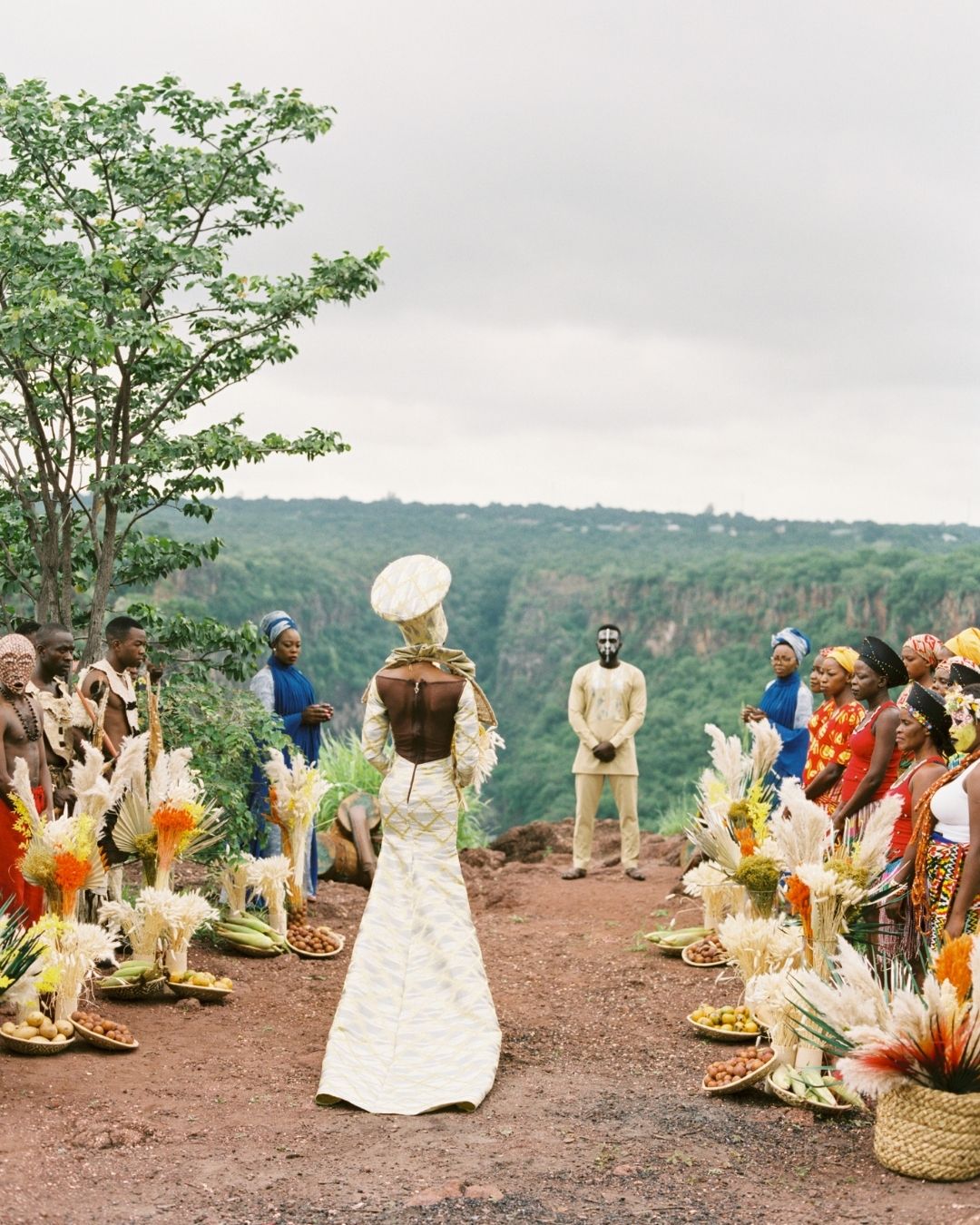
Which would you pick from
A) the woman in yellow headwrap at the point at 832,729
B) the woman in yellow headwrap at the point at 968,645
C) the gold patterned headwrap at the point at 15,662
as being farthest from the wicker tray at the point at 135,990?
the woman in yellow headwrap at the point at 968,645

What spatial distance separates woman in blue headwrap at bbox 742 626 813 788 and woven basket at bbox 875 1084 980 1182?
545 centimetres

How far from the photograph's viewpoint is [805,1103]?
17.8 feet

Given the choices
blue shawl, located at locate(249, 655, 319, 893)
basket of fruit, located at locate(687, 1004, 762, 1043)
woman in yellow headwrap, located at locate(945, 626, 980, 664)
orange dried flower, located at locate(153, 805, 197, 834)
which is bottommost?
basket of fruit, located at locate(687, 1004, 762, 1043)

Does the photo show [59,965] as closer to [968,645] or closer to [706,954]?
[706,954]

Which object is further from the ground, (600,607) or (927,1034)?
(600,607)

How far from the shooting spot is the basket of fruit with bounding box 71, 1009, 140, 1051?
592 cm

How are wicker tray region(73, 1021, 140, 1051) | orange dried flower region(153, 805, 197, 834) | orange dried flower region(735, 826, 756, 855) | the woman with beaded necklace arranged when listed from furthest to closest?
orange dried flower region(735, 826, 756, 855) < orange dried flower region(153, 805, 197, 834) < wicker tray region(73, 1021, 140, 1051) < the woman with beaded necklace

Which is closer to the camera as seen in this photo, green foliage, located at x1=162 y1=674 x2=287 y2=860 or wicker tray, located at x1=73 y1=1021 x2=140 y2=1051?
wicker tray, located at x1=73 y1=1021 x2=140 y2=1051

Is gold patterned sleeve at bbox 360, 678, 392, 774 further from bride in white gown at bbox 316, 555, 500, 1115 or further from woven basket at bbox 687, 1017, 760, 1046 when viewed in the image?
woven basket at bbox 687, 1017, 760, 1046

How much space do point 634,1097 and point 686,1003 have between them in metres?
1.77

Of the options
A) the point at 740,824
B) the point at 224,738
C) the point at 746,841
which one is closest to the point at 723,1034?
the point at 746,841

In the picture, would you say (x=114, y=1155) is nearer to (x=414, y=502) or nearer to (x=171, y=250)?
(x=171, y=250)

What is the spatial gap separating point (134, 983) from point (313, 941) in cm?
167

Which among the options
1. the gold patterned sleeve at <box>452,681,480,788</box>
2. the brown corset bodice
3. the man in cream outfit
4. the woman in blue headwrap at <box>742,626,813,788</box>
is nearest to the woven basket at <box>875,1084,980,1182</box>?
the gold patterned sleeve at <box>452,681,480,788</box>
